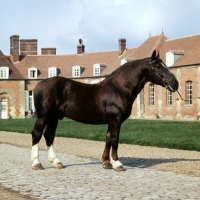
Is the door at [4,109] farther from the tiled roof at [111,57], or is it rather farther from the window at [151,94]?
the window at [151,94]

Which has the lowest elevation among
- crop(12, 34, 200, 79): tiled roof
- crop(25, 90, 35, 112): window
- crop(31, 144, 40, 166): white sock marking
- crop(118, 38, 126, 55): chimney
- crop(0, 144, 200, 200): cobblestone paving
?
crop(0, 144, 200, 200): cobblestone paving

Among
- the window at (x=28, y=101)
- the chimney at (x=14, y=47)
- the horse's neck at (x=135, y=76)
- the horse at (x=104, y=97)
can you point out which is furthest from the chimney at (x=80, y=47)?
the horse's neck at (x=135, y=76)

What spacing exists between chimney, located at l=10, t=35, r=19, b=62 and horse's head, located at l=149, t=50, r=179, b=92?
48258 millimetres

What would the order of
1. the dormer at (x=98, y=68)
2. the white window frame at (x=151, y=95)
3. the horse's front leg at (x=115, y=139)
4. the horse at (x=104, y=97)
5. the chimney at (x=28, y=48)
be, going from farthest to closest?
the chimney at (x=28, y=48)
the dormer at (x=98, y=68)
the white window frame at (x=151, y=95)
the horse at (x=104, y=97)
the horse's front leg at (x=115, y=139)

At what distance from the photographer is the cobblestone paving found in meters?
6.30

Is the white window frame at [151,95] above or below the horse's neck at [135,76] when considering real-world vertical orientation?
above

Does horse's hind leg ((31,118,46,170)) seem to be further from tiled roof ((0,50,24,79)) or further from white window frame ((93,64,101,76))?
tiled roof ((0,50,24,79))

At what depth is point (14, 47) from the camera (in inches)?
2213

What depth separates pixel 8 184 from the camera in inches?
283

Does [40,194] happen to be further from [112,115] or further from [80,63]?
[80,63]

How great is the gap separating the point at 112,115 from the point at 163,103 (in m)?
34.0

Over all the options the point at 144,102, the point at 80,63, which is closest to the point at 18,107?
the point at 80,63

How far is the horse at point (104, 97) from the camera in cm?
869

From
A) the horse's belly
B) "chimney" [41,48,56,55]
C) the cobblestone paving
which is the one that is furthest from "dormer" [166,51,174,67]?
the horse's belly
